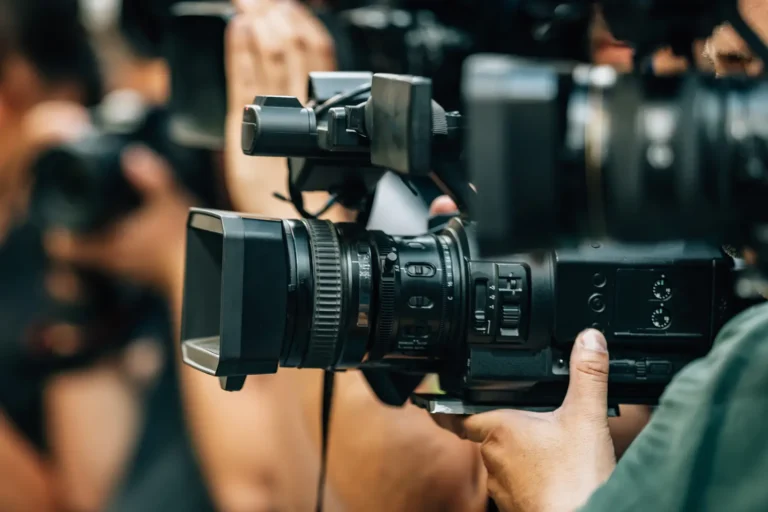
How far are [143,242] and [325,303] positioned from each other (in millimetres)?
966

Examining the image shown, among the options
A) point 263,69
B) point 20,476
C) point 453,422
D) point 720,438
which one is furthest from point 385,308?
point 20,476

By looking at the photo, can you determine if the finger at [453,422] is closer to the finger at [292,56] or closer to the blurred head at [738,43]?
the blurred head at [738,43]

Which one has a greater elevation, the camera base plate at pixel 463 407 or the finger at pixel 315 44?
the finger at pixel 315 44

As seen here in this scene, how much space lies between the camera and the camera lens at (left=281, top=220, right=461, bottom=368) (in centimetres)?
101

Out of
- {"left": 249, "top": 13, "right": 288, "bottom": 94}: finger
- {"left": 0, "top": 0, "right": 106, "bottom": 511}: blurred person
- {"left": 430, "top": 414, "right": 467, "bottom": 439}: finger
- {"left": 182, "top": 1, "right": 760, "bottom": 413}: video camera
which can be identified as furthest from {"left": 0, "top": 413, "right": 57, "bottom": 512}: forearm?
{"left": 430, "top": 414, "right": 467, "bottom": 439}: finger

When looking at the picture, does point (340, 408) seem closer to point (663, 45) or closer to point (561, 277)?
point (561, 277)

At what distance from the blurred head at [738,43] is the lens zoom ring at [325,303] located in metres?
0.36

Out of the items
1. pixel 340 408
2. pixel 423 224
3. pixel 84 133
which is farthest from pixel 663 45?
pixel 84 133

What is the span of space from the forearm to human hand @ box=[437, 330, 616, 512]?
1.14 metres

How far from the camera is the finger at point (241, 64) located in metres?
1.47

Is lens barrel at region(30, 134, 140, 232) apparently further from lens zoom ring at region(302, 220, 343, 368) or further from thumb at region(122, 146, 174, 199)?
lens zoom ring at region(302, 220, 343, 368)

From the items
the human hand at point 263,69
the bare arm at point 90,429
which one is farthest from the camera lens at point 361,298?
the bare arm at point 90,429

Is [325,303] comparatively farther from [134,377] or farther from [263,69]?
[134,377]

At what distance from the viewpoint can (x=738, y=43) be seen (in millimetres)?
982
